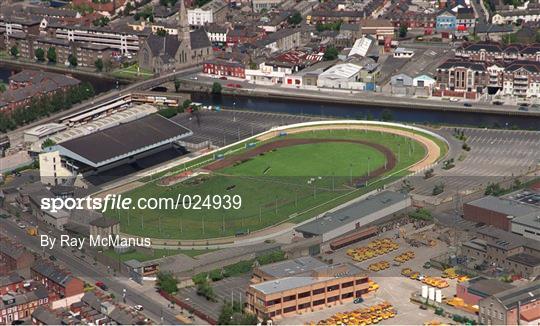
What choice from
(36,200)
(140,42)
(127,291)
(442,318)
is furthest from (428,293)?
(140,42)

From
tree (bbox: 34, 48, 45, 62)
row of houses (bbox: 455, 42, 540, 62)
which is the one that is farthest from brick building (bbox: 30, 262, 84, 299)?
tree (bbox: 34, 48, 45, 62)

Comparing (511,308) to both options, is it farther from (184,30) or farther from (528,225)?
(184,30)

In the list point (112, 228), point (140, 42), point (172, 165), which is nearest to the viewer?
point (112, 228)

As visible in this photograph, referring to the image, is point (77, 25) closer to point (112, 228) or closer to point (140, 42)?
point (140, 42)

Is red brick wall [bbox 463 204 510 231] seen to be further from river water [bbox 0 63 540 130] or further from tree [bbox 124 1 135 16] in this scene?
tree [bbox 124 1 135 16]

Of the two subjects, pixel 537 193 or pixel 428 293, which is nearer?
pixel 428 293

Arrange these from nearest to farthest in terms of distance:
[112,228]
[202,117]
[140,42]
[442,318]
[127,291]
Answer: [442,318]
[127,291]
[112,228]
[202,117]
[140,42]

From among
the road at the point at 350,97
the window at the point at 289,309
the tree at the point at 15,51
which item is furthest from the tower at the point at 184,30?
the window at the point at 289,309
